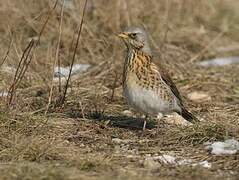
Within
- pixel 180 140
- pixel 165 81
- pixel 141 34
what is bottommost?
pixel 180 140

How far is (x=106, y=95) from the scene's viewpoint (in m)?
8.03

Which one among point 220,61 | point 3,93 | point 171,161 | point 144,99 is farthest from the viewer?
point 220,61

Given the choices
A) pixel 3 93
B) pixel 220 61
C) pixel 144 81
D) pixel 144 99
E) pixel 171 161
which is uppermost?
pixel 220 61

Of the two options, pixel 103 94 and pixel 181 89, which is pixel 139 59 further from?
pixel 181 89

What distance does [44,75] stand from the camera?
8453 mm

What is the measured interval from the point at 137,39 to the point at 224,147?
1.47 metres

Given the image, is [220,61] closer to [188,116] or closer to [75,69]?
[75,69]

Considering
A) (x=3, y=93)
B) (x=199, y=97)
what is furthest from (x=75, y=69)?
(x=3, y=93)

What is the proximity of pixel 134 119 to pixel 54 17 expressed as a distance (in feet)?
10.8

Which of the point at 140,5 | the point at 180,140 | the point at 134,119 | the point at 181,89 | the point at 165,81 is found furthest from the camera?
the point at 140,5

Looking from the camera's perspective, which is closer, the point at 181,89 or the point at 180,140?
the point at 180,140

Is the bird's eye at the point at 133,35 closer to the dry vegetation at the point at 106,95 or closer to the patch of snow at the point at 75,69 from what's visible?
the dry vegetation at the point at 106,95

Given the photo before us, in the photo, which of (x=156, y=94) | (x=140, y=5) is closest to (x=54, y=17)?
(x=140, y=5)

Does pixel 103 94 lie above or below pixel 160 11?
below
